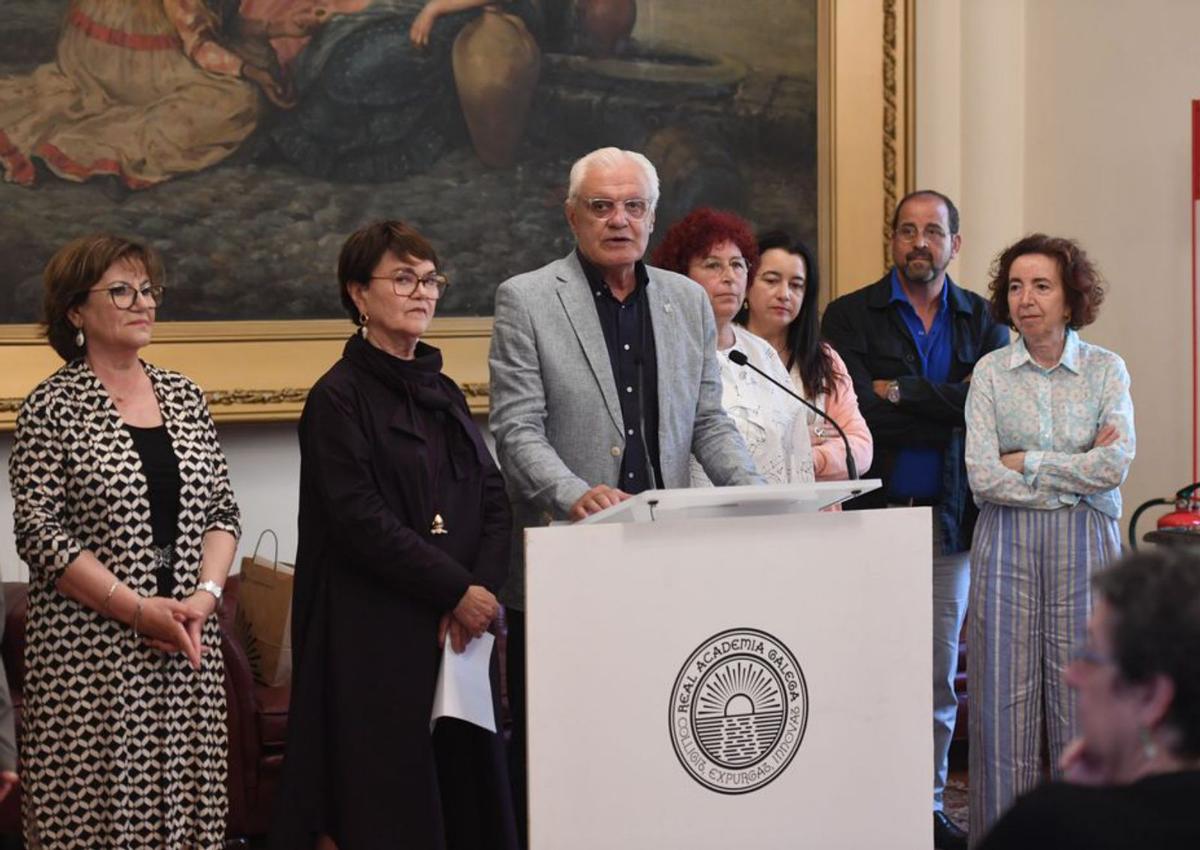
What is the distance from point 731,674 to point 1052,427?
5.42 feet

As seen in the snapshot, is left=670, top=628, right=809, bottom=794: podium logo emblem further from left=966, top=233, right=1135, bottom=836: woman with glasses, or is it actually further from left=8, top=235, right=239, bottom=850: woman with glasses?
left=966, top=233, right=1135, bottom=836: woman with glasses

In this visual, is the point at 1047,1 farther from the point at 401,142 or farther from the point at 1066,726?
the point at 1066,726

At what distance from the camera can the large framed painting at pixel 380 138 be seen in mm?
4953

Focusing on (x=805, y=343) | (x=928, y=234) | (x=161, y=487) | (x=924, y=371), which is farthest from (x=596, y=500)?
(x=928, y=234)

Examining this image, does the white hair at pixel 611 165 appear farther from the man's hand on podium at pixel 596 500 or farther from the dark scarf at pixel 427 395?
the man's hand on podium at pixel 596 500

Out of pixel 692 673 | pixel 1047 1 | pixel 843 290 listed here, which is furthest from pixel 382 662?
pixel 1047 1

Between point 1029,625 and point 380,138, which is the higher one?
point 380,138

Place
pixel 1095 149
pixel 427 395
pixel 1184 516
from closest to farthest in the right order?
pixel 427 395 < pixel 1184 516 < pixel 1095 149

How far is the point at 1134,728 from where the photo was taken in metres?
1.60

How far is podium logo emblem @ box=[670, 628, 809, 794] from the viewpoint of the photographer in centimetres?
296

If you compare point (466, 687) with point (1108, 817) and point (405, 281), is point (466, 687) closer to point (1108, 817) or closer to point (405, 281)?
point (405, 281)

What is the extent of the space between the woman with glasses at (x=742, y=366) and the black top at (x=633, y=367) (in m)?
0.49

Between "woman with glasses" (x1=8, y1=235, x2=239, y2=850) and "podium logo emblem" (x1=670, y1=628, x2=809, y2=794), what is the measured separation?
3.64ft

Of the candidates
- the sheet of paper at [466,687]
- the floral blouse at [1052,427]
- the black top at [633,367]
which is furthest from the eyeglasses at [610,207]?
the floral blouse at [1052,427]
